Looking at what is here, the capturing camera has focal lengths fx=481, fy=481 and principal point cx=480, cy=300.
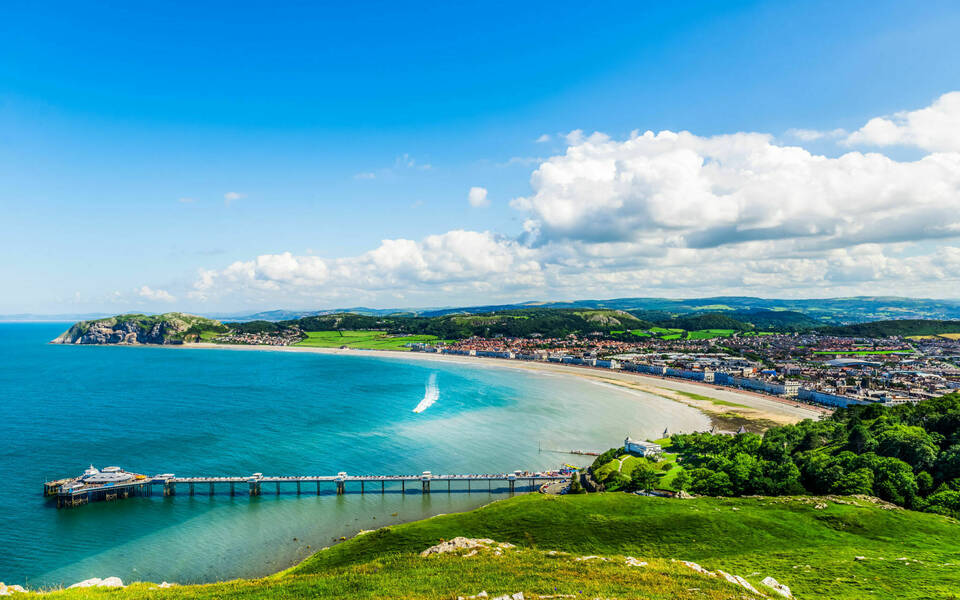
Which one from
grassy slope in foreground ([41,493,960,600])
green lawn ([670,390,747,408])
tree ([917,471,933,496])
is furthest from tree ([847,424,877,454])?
green lawn ([670,390,747,408])

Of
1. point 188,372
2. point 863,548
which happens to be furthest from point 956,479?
point 188,372

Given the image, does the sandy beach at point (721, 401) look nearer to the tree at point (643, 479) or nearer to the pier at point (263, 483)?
the tree at point (643, 479)

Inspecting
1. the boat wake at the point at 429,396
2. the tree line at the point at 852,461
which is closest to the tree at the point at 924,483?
the tree line at the point at 852,461

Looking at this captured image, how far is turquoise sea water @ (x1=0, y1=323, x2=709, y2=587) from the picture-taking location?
44.6 m

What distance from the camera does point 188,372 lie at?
161875 millimetres

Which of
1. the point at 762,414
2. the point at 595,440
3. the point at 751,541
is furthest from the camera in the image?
the point at 762,414

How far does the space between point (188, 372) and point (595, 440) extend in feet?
468

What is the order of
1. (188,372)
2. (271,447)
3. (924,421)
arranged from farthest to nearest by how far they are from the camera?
(188,372) < (271,447) < (924,421)

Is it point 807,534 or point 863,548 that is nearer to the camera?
point 863,548

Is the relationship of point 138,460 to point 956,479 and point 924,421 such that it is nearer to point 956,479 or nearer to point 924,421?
point 956,479

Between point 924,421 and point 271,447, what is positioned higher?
point 924,421

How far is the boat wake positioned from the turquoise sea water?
196cm

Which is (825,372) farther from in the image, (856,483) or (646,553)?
(646,553)

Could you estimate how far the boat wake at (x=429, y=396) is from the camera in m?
107
